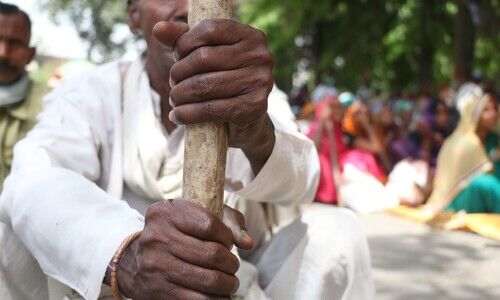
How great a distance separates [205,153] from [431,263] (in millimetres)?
3596

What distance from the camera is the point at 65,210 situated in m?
1.62

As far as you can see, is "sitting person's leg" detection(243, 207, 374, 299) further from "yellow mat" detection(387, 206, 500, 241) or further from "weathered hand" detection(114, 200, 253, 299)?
"yellow mat" detection(387, 206, 500, 241)

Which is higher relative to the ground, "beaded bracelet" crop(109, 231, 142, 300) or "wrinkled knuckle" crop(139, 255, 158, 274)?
"wrinkled knuckle" crop(139, 255, 158, 274)

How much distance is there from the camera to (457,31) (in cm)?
1134

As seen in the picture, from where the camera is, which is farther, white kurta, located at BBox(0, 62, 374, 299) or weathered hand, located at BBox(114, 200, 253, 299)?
white kurta, located at BBox(0, 62, 374, 299)

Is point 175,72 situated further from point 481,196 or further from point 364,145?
point 364,145

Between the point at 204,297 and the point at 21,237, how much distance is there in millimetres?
621

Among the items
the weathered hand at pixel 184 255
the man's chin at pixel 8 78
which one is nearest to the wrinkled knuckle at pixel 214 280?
the weathered hand at pixel 184 255

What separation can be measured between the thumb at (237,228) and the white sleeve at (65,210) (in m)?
0.22

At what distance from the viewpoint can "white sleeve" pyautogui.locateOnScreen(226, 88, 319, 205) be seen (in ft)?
5.85

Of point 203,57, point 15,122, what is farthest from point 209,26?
point 15,122

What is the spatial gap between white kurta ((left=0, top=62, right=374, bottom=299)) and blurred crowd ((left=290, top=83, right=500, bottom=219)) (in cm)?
493

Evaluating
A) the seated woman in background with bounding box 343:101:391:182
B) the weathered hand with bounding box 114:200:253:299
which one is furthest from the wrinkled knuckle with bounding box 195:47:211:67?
the seated woman in background with bounding box 343:101:391:182

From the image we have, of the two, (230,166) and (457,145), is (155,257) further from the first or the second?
(457,145)
